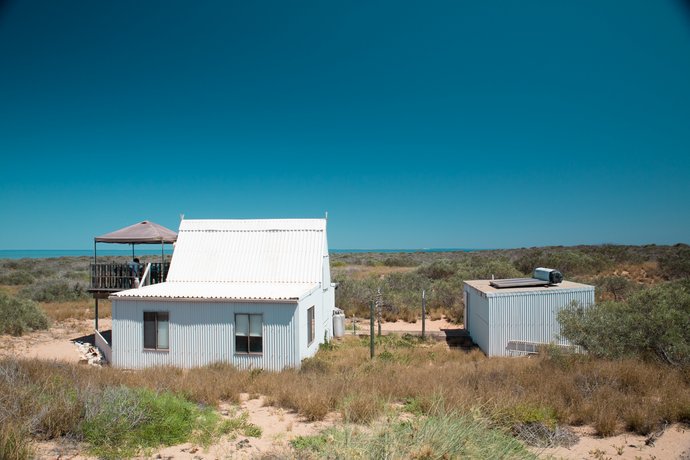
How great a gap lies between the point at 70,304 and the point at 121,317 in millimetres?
14279

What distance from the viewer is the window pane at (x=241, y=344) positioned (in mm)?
12031

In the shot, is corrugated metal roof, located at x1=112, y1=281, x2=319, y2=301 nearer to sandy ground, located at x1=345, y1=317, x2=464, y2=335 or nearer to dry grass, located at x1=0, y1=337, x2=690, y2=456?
dry grass, located at x1=0, y1=337, x2=690, y2=456

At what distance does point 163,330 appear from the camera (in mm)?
12523

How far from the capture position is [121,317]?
12625 millimetres

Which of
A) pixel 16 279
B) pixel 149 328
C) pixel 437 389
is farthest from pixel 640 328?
pixel 16 279

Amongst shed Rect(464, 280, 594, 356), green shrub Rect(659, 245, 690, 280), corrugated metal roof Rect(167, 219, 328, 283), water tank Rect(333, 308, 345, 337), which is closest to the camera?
shed Rect(464, 280, 594, 356)

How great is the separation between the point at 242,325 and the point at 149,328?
2909mm

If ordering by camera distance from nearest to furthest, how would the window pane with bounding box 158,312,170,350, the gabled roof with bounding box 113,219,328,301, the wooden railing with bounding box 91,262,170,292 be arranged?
the window pane with bounding box 158,312,170,350 < the gabled roof with bounding box 113,219,328,301 < the wooden railing with bounding box 91,262,170,292

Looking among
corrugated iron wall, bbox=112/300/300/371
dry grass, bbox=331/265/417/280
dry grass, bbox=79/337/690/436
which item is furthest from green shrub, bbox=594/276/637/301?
corrugated iron wall, bbox=112/300/300/371

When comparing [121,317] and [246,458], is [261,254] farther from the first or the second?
[246,458]

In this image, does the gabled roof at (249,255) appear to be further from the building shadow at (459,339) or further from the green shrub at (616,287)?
the green shrub at (616,287)

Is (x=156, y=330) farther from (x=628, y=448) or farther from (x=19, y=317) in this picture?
(x=628, y=448)

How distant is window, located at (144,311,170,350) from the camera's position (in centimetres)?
1250

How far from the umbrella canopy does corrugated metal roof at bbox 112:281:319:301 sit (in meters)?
1.88
